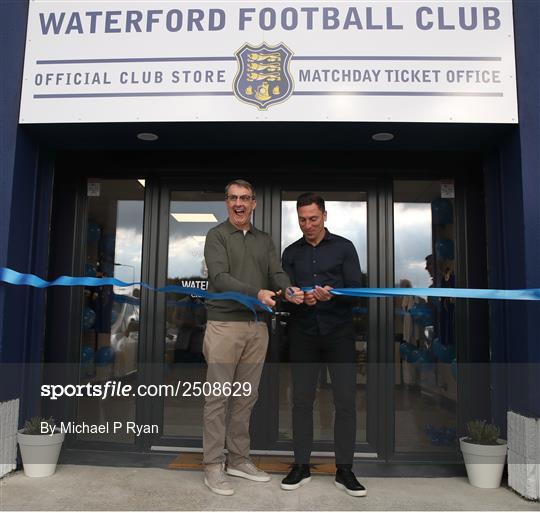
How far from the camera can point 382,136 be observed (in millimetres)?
3502

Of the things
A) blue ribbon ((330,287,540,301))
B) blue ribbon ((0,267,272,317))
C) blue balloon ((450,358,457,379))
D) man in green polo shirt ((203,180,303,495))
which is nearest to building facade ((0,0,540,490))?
blue balloon ((450,358,457,379))

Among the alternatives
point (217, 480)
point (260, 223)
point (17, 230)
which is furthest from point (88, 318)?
point (217, 480)

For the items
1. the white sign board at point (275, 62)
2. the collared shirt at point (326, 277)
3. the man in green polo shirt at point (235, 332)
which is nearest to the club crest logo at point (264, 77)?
the white sign board at point (275, 62)

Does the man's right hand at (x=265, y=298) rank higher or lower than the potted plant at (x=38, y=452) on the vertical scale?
higher

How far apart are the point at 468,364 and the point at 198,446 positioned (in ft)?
7.11

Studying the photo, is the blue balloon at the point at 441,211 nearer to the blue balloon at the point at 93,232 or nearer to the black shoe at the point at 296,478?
the black shoe at the point at 296,478

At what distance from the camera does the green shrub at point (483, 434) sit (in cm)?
322

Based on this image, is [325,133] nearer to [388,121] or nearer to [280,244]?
[388,121]

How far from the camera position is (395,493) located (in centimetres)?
303

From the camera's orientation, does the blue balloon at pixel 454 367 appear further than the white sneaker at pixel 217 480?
Yes

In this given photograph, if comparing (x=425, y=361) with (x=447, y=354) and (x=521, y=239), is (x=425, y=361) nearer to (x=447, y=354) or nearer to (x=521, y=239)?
(x=447, y=354)

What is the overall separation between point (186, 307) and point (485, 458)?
2377mm

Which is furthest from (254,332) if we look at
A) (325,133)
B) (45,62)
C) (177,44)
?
(45,62)

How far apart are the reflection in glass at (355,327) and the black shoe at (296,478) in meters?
0.61
